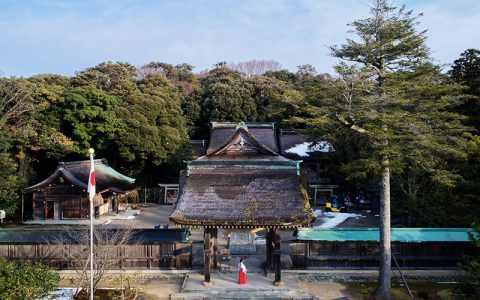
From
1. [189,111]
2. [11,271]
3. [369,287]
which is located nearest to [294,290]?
[369,287]

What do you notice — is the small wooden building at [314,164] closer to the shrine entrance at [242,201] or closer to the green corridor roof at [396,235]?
the green corridor roof at [396,235]

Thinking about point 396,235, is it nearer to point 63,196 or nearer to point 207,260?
point 207,260

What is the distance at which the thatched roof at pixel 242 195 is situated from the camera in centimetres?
1747

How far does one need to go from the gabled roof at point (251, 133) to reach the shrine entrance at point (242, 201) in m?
20.0

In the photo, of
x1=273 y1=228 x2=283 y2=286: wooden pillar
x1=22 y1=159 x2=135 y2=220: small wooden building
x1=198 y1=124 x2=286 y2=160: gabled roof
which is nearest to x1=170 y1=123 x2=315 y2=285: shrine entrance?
x1=273 y1=228 x2=283 y2=286: wooden pillar

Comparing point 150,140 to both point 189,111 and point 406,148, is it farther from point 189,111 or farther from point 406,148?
point 406,148

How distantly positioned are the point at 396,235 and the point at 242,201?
7906 millimetres

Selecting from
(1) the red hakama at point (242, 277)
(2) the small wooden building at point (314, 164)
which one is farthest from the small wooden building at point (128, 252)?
(2) the small wooden building at point (314, 164)

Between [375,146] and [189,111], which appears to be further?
[189,111]

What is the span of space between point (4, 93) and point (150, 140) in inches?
488

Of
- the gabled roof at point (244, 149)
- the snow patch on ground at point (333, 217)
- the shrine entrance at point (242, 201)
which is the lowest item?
the snow patch on ground at point (333, 217)

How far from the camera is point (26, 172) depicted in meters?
34.0

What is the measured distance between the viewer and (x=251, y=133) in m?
40.8

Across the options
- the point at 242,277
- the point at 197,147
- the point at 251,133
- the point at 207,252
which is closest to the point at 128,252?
the point at 207,252
